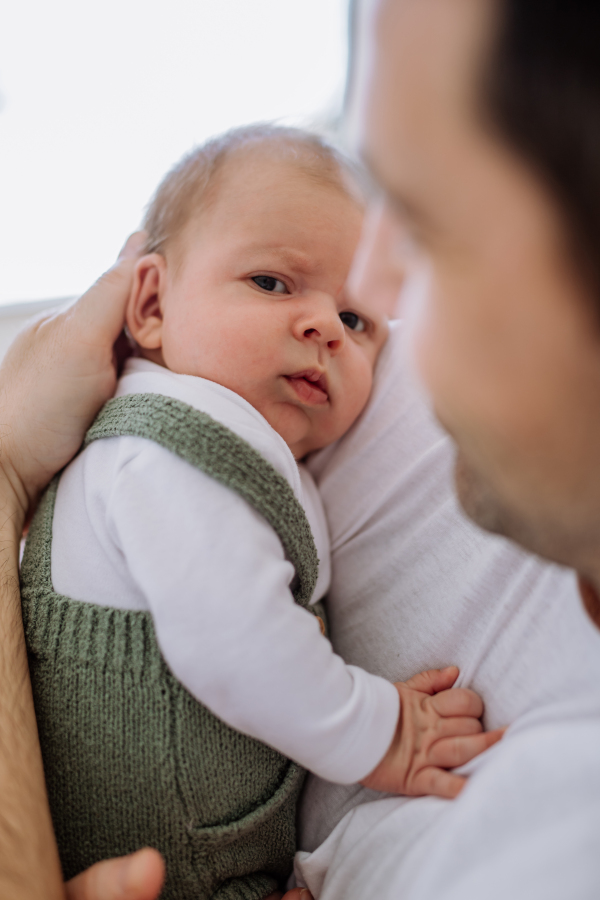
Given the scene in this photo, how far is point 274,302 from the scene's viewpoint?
96 cm

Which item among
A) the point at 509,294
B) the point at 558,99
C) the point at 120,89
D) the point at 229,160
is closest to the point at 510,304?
the point at 509,294

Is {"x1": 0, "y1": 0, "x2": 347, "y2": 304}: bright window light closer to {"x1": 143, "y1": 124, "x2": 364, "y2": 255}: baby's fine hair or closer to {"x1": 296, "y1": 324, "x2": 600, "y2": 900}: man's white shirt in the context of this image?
{"x1": 143, "y1": 124, "x2": 364, "y2": 255}: baby's fine hair

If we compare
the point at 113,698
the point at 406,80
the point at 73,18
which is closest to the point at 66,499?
the point at 113,698

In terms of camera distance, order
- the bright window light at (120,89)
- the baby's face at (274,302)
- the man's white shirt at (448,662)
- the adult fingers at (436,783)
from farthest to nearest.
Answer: the bright window light at (120,89) → the baby's face at (274,302) → the adult fingers at (436,783) → the man's white shirt at (448,662)

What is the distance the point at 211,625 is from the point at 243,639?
38 mm

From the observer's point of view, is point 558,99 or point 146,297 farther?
point 146,297

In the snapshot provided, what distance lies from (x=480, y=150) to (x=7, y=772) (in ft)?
2.44

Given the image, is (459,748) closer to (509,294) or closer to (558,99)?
(509,294)

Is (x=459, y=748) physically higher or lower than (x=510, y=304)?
lower

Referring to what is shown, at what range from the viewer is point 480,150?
1.43 ft

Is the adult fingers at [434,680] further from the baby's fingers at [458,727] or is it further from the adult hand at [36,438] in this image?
the adult hand at [36,438]

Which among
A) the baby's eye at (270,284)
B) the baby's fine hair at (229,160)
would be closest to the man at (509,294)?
the baby's eye at (270,284)

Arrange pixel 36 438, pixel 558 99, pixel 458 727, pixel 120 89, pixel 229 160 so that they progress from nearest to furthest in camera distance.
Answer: pixel 558 99 < pixel 458 727 < pixel 36 438 < pixel 229 160 < pixel 120 89

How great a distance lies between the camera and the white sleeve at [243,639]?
2.24 feet
